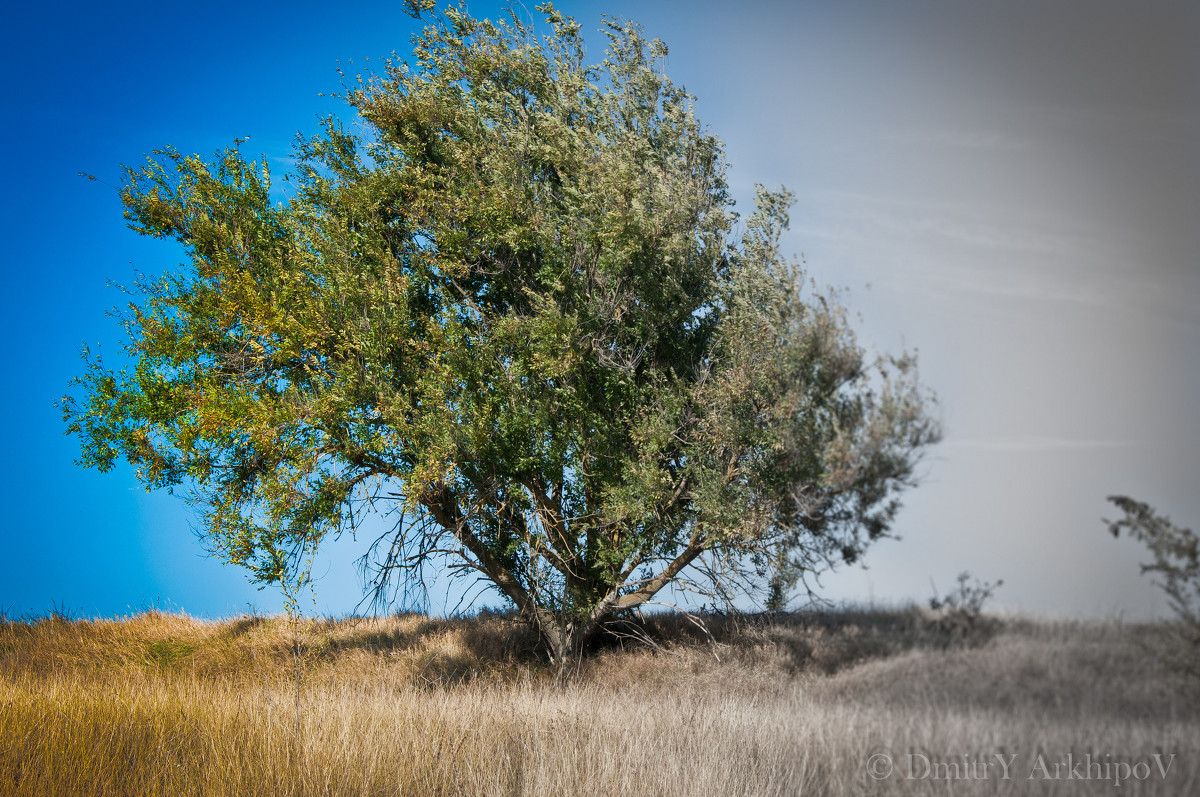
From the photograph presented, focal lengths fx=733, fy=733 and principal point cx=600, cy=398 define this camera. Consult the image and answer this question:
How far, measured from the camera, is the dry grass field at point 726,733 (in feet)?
18.5

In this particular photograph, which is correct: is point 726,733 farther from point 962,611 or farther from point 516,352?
point 516,352

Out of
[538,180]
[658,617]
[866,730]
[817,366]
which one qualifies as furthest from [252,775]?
[658,617]

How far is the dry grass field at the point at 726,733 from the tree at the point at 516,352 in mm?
2494

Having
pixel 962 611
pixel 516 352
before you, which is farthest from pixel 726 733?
pixel 516 352

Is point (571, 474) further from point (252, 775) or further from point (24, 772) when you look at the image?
point (24, 772)

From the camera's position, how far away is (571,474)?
42.0 ft

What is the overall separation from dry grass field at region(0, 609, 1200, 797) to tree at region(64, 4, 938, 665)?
249 cm

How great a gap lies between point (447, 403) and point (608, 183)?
4.21 metres

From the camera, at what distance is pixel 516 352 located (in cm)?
1270

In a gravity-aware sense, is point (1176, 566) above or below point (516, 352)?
below

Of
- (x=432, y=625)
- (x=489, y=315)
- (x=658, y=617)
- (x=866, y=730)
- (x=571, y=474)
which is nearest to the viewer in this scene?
(x=866, y=730)

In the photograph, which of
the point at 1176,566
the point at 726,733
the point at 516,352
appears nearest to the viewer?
the point at 1176,566

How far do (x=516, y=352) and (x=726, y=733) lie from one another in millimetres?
7042

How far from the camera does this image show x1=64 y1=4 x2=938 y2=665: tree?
35.6ft
